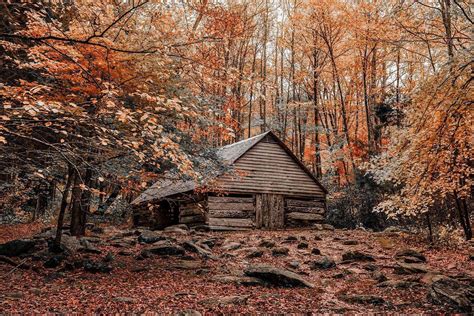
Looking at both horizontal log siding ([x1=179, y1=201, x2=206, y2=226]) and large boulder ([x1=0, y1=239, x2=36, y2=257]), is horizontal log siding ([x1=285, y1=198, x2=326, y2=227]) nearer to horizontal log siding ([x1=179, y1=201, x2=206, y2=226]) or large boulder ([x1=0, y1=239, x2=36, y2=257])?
horizontal log siding ([x1=179, y1=201, x2=206, y2=226])

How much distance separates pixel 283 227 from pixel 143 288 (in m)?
14.0

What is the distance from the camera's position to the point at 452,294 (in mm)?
7383

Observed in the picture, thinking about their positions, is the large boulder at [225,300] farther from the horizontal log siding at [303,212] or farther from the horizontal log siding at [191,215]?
the horizontal log siding at [303,212]

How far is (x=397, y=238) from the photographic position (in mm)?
15586

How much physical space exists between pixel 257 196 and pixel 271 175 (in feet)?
5.24

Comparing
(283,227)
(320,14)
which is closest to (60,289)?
(283,227)

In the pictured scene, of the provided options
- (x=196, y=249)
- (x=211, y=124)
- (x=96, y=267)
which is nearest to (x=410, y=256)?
(x=196, y=249)

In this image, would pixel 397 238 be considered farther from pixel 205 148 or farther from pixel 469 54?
pixel 469 54

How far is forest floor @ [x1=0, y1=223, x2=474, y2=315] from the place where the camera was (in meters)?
7.47

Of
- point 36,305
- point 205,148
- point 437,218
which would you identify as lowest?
point 36,305

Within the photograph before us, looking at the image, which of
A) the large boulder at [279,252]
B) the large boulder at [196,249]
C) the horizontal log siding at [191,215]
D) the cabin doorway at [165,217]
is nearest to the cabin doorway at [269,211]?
the horizontal log siding at [191,215]

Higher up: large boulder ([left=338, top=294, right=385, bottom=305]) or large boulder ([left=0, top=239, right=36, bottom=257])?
large boulder ([left=0, top=239, right=36, bottom=257])

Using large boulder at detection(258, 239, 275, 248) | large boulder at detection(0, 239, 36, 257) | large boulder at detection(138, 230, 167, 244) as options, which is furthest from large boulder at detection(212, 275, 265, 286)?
large boulder at detection(0, 239, 36, 257)

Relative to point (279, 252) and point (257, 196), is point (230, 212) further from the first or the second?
point (279, 252)
